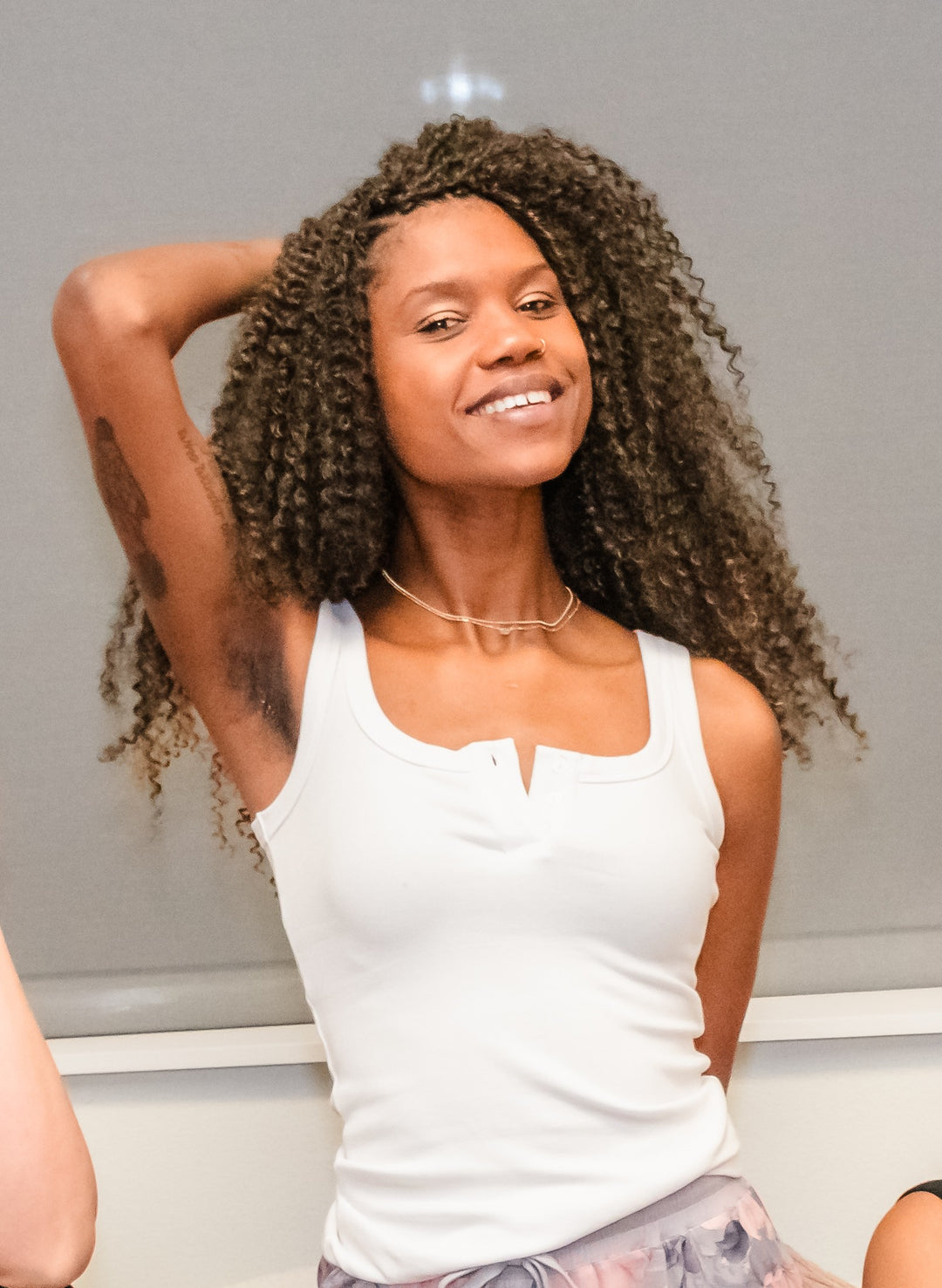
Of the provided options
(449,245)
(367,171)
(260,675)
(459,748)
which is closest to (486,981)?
(459,748)

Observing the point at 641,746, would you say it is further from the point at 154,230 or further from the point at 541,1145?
the point at 154,230

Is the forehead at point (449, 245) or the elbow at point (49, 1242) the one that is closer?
the elbow at point (49, 1242)

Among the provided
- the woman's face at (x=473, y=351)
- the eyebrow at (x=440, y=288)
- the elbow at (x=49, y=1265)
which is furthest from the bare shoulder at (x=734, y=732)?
the elbow at (x=49, y=1265)

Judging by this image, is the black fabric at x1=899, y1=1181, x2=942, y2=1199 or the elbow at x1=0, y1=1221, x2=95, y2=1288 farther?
the black fabric at x1=899, y1=1181, x2=942, y2=1199

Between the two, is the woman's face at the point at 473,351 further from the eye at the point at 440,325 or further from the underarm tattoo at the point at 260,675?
the underarm tattoo at the point at 260,675

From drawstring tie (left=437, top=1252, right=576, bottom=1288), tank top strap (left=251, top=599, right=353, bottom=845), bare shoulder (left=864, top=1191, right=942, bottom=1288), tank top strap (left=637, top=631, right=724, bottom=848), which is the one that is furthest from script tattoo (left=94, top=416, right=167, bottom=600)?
bare shoulder (left=864, top=1191, right=942, bottom=1288)

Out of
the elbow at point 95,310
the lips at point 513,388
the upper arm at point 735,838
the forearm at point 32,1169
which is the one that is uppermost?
the elbow at point 95,310

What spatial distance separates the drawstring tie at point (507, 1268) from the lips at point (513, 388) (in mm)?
528

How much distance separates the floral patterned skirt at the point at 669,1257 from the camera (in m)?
0.83

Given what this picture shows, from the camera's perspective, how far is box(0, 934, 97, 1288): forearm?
1.92ft

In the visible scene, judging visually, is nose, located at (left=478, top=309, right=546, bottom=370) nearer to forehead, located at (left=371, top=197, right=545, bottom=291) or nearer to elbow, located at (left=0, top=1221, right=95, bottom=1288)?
forehead, located at (left=371, top=197, right=545, bottom=291)

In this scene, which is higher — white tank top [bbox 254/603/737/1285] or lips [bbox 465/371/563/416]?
lips [bbox 465/371/563/416]

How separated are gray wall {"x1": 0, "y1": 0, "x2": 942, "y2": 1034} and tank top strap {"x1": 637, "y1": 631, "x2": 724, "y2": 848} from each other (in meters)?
0.39

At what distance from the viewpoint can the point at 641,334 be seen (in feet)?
3.39
